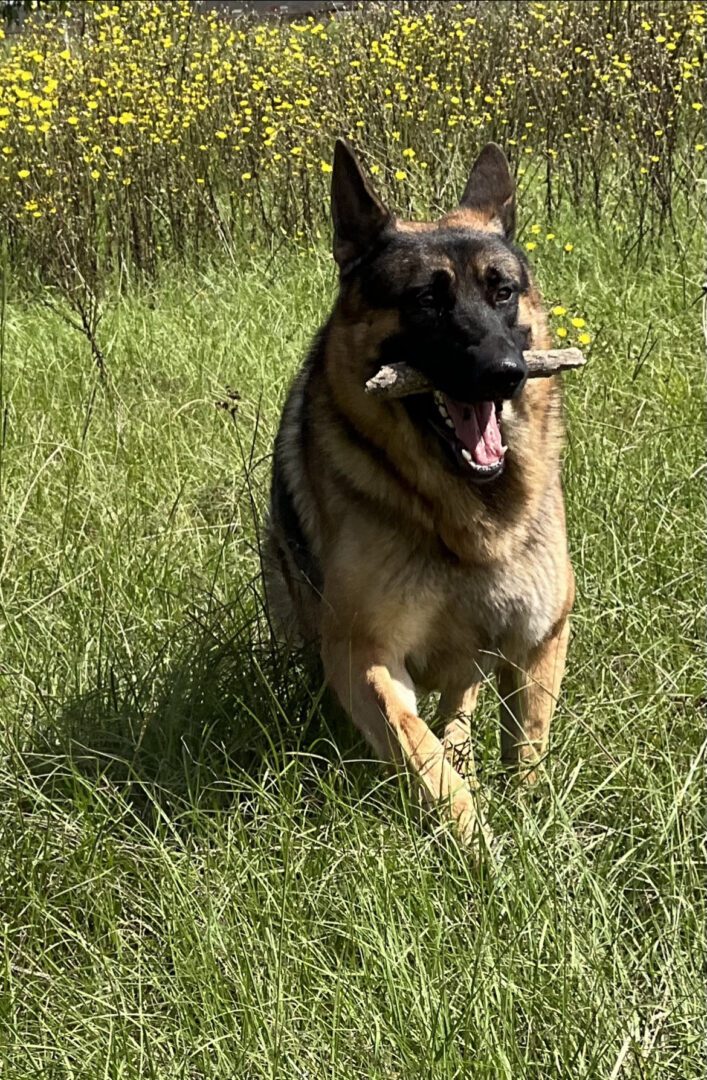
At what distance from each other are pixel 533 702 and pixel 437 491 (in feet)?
1.84

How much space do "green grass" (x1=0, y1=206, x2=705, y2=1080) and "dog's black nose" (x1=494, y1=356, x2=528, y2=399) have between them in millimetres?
746

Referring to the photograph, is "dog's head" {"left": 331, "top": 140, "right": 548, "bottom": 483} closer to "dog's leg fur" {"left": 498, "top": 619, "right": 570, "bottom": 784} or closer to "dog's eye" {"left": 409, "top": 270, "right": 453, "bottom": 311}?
"dog's eye" {"left": 409, "top": 270, "right": 453, "bottom": 311}

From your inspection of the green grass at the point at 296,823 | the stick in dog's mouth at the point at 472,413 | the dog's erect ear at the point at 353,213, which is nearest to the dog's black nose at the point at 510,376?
the stick in dog's mouth at the point at 472,413

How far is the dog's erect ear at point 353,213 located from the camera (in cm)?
320

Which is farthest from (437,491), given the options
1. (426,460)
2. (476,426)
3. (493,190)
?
(493,190)

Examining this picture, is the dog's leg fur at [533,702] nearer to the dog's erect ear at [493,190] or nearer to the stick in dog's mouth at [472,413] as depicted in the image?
the stick in dog's mouth at [472,413]

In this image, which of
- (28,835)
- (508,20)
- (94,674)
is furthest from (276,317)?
(508,20)

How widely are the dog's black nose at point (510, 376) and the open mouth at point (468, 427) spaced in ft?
0.60

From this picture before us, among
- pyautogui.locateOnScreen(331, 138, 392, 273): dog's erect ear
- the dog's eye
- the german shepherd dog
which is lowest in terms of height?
the german shepherd dog

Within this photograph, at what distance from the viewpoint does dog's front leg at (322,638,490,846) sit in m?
2.71

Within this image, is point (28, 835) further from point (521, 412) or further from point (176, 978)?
point (521, 412)

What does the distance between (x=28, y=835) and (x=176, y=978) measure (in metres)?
0.57

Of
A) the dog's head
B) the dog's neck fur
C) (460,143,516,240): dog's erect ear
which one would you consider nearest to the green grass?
the dog's neck fur

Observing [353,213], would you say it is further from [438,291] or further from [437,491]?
[437,491]
